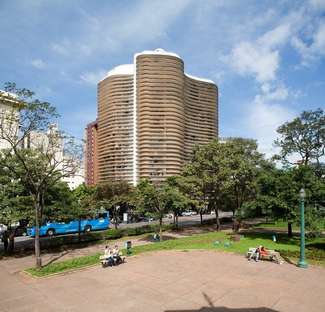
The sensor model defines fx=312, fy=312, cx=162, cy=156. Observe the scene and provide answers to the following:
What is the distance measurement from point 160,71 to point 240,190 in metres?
101

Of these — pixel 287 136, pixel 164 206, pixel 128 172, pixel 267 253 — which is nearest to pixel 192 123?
pixel 128 172

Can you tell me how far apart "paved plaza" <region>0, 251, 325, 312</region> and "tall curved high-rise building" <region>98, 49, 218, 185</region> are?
109 m

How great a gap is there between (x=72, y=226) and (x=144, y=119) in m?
94.9

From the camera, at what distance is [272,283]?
47.6 ft

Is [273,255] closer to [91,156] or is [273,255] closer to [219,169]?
[219,169]

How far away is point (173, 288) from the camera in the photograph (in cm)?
1398

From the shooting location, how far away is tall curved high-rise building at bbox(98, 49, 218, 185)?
131m

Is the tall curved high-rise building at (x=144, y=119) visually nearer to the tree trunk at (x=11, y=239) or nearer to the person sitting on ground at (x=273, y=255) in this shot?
the tree trunk at (x=11, y=239)

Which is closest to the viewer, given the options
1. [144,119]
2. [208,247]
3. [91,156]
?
[208,247]

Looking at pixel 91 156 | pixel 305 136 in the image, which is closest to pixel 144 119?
pixel 91 156

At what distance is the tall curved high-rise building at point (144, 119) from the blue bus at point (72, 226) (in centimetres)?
8319

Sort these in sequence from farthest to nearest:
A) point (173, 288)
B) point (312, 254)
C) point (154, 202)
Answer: point (154, 202) < point (312, 254) < point (173, 288)

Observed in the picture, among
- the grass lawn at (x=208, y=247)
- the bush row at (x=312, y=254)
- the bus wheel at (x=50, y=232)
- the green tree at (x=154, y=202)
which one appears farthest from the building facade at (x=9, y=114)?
the bus wheel at (x=50, y=232)

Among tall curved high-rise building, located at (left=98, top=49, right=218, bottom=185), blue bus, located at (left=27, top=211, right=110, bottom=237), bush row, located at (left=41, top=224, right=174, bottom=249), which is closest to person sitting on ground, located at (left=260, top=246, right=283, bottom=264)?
bush row, located at (left=41, top=224, right=174, bottom=249)
